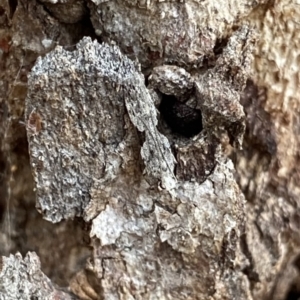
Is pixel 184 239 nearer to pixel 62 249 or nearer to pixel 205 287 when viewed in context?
pixel 205 287

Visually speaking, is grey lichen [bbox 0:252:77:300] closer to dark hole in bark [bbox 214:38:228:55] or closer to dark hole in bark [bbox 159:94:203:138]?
dark hole in bark [bbox 159:94:203:138]

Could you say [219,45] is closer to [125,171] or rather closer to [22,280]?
[125,171]

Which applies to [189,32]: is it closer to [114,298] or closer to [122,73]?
[122,73]

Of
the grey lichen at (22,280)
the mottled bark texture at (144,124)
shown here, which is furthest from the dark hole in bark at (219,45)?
the grey lichen at (22,280)

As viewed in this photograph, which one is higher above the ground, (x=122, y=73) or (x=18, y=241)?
(x=122, y=73)

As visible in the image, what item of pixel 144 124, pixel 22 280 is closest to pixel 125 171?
pixel 144 124

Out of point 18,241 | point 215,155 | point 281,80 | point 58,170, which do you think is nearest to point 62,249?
point 18,241

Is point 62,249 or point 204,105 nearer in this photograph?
point 204,105

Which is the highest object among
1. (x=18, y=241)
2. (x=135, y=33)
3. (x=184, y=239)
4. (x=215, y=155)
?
(x=135, y=33)
